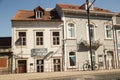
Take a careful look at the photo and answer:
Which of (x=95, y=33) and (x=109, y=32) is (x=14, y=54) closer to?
(x=95, y=33)

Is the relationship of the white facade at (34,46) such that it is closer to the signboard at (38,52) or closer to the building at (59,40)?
the building at (59,40)

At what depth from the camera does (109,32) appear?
34062mm

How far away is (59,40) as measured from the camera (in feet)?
99.8

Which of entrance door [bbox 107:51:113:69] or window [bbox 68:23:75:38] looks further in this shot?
entrance door [bbox 107:51:113:69]

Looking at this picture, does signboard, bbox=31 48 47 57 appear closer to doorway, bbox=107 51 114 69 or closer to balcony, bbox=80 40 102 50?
balcony, bbox=80 40 102 50

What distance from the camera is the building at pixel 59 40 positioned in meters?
29.0

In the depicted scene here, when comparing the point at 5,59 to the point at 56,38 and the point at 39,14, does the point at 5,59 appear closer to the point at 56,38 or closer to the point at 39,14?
the point at 56,38

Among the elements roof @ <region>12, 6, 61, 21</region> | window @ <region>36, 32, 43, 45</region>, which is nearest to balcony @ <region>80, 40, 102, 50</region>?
roof @ <region>12, 6, 61, 21</region>

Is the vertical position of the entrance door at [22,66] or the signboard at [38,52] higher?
the signboard at [38,52]

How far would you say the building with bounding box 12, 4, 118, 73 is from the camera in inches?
1143

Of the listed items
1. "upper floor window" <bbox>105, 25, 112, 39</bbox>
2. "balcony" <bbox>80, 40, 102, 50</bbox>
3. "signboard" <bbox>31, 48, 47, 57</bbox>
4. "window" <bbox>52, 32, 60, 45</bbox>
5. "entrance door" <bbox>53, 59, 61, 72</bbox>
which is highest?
"upper floor window" <bbox>105, 25, 112, 39</bbox>

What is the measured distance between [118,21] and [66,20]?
9.51 metres

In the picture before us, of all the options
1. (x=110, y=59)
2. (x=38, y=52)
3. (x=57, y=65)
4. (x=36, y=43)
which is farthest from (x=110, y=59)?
(x=36, y=43)

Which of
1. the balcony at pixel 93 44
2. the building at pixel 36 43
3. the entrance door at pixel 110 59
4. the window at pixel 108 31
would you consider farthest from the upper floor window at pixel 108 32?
the building at pixel 36 43
